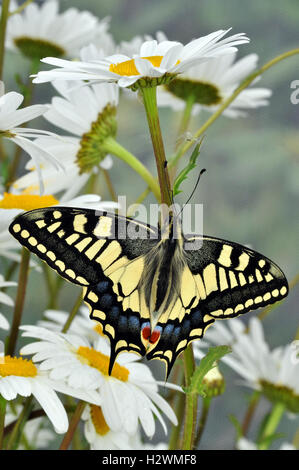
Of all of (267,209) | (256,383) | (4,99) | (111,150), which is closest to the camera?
(4,99)

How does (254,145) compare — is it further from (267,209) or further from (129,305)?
(129,305)

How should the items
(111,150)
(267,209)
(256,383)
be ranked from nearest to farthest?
(111,150)
(256,383)
(267,209)

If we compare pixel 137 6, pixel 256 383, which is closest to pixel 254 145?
pixel 137 6

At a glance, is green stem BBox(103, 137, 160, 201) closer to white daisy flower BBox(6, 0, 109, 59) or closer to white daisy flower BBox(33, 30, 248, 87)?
white daisy flower BBox(33, 30, 248, 87)

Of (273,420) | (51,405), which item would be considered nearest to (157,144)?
(51,405)

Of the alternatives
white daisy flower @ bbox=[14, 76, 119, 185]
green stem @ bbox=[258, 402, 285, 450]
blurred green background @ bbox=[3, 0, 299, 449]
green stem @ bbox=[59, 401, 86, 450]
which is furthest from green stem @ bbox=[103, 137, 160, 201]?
blurred green background @ bbox=[3, 0, 299, 449]

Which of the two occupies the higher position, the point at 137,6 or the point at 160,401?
the point at 137,6
